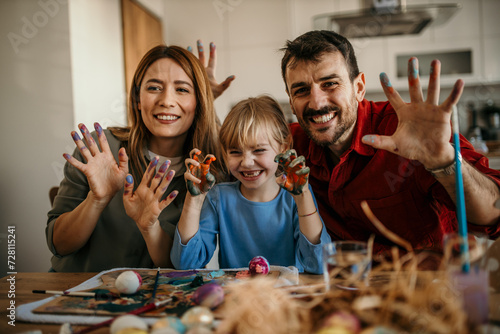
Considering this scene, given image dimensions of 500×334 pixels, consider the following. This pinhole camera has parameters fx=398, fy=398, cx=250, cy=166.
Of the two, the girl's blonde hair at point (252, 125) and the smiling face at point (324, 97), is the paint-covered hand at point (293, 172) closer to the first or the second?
the girl's blonde hair at point (252, 125)

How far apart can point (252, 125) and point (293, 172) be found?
0.98 ft

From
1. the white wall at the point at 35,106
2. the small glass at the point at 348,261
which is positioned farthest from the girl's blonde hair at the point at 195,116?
the white wall at the point at 35,106

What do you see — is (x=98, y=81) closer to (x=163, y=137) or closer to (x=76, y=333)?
(x=163, y=137)

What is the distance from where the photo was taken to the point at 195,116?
1.43 m

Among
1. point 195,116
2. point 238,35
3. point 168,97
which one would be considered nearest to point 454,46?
point 238,35

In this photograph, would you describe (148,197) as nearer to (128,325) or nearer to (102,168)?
(102,168)

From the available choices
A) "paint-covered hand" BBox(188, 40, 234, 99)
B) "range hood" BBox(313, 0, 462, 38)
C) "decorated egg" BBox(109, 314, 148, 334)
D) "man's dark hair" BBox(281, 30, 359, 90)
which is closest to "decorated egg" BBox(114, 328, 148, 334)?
"decorated egg" BBox(109, 314, 148, 334)

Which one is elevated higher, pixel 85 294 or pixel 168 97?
pixel 168 97

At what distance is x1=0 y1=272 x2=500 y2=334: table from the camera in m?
0.64

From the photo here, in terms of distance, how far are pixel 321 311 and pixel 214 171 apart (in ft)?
2.75

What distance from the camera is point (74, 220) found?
3.88 feet

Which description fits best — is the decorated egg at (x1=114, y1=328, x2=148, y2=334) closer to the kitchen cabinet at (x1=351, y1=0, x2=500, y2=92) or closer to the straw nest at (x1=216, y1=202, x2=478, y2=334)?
the straw nest at (x1=216, y1=202, x2=478, y2=334)

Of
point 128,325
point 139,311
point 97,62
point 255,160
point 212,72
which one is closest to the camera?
point 128,325

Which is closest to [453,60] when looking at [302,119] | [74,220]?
[302,119]
